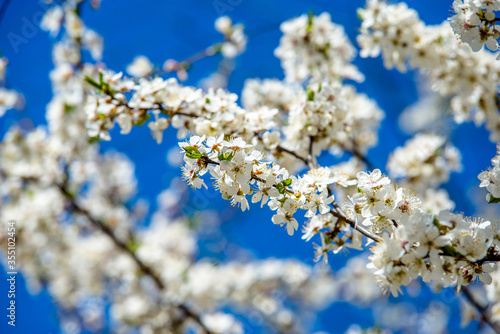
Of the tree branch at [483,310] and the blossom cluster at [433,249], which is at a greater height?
the tree branch at [483,310]

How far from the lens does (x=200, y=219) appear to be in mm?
5801

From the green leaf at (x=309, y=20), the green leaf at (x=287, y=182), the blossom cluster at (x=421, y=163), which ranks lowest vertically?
the green leaf at (x=287, y=182)

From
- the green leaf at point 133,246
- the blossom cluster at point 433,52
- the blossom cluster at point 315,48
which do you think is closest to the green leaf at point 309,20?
the blossom cluster at point 315,48

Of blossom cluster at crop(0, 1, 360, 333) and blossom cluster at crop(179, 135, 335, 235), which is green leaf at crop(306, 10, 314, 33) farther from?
blossom cluster at crop(0, 1, 360, 333)

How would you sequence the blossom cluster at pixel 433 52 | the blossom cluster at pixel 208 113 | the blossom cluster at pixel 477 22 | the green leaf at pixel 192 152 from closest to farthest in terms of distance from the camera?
1. the green leaf at pixel 192 152
2. the blossom cluster at pixel 477 22
3. the blossom cluster at pixel 208 113
4. the blossom cluster at pixel 433 52

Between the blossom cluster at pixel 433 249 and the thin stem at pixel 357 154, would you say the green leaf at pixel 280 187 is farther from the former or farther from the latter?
the thin stem at pixel 357 154

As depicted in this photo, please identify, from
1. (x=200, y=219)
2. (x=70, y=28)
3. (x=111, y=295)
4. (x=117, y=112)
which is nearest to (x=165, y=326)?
(x=111, y=295)

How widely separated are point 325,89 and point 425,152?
1497 mm

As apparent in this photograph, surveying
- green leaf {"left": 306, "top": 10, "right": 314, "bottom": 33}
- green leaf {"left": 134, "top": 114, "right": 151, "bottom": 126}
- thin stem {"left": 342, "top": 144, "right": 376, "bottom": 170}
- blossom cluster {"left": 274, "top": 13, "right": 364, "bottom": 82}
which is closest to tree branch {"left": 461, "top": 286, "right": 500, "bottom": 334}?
thin stem {"left": 342, "top": 144, "right": 376, "bottom": 170}

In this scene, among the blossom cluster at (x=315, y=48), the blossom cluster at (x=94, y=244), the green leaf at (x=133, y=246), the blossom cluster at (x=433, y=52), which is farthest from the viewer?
the green leaf at (x=133, y=246)

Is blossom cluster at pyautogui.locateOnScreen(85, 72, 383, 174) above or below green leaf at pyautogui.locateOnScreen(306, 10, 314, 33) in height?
below

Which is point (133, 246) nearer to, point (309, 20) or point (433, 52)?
point (309, 20)

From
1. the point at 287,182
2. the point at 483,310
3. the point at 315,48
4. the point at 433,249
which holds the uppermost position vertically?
the point at 315,48

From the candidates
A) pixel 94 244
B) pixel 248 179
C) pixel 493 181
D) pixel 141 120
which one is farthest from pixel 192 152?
pixel 94 244
